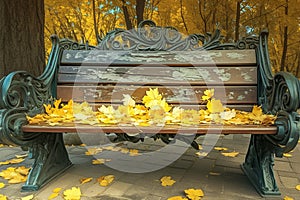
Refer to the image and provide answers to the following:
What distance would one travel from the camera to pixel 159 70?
2223mm

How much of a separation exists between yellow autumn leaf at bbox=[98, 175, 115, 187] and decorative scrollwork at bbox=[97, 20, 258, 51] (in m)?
1.08

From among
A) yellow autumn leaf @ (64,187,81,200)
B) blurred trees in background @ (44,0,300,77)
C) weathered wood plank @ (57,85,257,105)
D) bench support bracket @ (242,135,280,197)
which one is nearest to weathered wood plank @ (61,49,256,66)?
weathered wood plank @ (57,85,257,105)

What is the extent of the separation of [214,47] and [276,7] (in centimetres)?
461

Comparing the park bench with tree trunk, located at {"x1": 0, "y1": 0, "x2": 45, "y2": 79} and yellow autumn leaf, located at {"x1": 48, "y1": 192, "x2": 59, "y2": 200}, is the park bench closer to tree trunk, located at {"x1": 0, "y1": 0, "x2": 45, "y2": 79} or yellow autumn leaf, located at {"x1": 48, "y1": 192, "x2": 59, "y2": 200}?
yellow autumn leaf, located at {"x1": 48, "y1": 192, "x2": 59, "y2": 200}

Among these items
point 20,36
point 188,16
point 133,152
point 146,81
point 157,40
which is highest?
point 188,16

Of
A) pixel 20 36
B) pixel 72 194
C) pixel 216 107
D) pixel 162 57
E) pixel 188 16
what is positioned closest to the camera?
pixel 72 194

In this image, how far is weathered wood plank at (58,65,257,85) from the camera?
2121 mm

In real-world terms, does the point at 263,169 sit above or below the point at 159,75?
below

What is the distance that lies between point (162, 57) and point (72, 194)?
1.26 m

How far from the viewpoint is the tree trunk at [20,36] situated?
308 centimetres

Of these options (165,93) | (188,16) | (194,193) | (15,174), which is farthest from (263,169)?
(188,16)

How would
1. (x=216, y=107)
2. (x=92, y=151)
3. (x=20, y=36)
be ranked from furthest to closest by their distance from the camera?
(x=20, y=36)
(x=92, y=151)
(x=216, y=107)

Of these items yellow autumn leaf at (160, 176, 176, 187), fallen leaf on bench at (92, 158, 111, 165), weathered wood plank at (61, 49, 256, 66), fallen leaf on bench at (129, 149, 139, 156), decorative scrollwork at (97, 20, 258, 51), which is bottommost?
fallen leaf on bench at (129, 149, 139, 156)

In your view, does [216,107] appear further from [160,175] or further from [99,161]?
[99,161]
